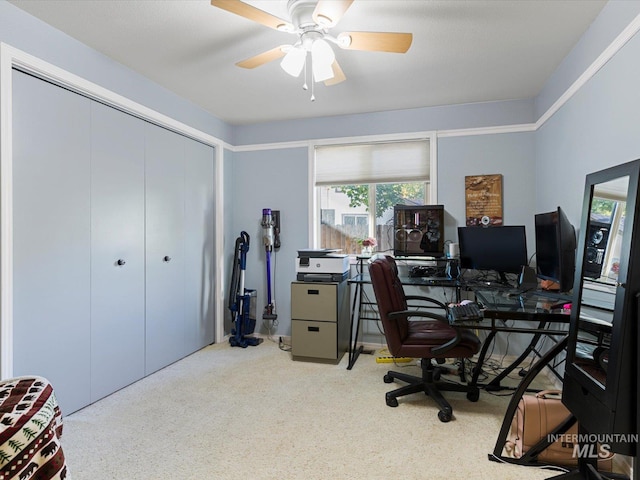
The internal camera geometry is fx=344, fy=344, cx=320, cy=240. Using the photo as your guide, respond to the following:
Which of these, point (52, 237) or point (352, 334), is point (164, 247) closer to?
point (52, 237)

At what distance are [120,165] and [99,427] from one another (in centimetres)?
182

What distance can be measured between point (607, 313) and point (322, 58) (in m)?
1.86

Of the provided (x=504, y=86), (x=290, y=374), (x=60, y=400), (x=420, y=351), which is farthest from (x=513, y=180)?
(x=60, y=400)

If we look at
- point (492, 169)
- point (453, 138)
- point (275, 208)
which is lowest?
point (275, 208)

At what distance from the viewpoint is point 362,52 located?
2.45 m

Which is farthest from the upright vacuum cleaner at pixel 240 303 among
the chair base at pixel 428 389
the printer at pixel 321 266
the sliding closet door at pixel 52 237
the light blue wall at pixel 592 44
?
the light blue wall at pixel 592 44

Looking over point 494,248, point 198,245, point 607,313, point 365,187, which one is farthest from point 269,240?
point 607,313

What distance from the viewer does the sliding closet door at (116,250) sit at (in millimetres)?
2467

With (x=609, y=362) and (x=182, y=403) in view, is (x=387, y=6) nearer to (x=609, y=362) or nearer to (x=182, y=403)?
(x=609, y=362)

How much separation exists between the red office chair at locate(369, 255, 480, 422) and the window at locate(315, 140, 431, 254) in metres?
1.31

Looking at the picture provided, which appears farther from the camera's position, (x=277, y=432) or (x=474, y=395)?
(x=474, y=395)

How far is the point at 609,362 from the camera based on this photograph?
1278mm

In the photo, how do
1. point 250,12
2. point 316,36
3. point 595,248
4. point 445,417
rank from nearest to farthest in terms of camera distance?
point 595,248 < point 250,12 < point 316,36 < point 445,417

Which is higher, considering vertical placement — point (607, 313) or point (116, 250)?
point (116, 250)
